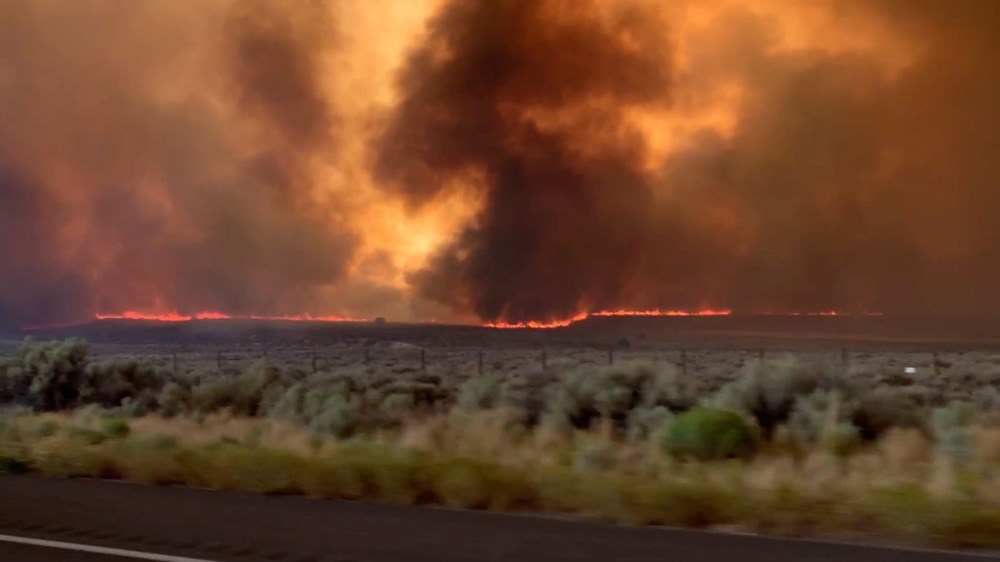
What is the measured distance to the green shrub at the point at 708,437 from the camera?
1672 centimetres

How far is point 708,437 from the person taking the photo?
1692 centimetres

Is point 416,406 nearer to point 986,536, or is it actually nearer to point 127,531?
point 127,531

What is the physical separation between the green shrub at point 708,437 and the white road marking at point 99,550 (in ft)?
31.8

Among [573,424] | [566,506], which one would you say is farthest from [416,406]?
[566,506]

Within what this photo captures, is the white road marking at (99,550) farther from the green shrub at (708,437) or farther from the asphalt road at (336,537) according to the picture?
the green shrub at (708,437)

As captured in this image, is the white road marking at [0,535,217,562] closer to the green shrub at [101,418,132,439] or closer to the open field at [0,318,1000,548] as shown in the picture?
the open field at [0,318,1000,548]

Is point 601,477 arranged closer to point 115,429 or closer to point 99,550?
point 99,550

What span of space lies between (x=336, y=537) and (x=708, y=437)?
897 cm

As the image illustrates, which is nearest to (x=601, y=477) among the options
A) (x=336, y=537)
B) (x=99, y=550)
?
(x=336, y=537)

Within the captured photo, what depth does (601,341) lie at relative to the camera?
84938mm

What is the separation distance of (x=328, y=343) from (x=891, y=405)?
68.3m

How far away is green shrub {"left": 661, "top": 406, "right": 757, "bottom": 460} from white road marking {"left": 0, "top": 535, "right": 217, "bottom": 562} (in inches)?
382

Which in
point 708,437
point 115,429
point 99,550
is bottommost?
point 99,550

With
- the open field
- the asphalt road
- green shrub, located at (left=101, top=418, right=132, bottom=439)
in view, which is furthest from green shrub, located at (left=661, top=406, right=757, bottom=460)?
green shrub, located at (left=101, top=418, right=132, bottom=439)
